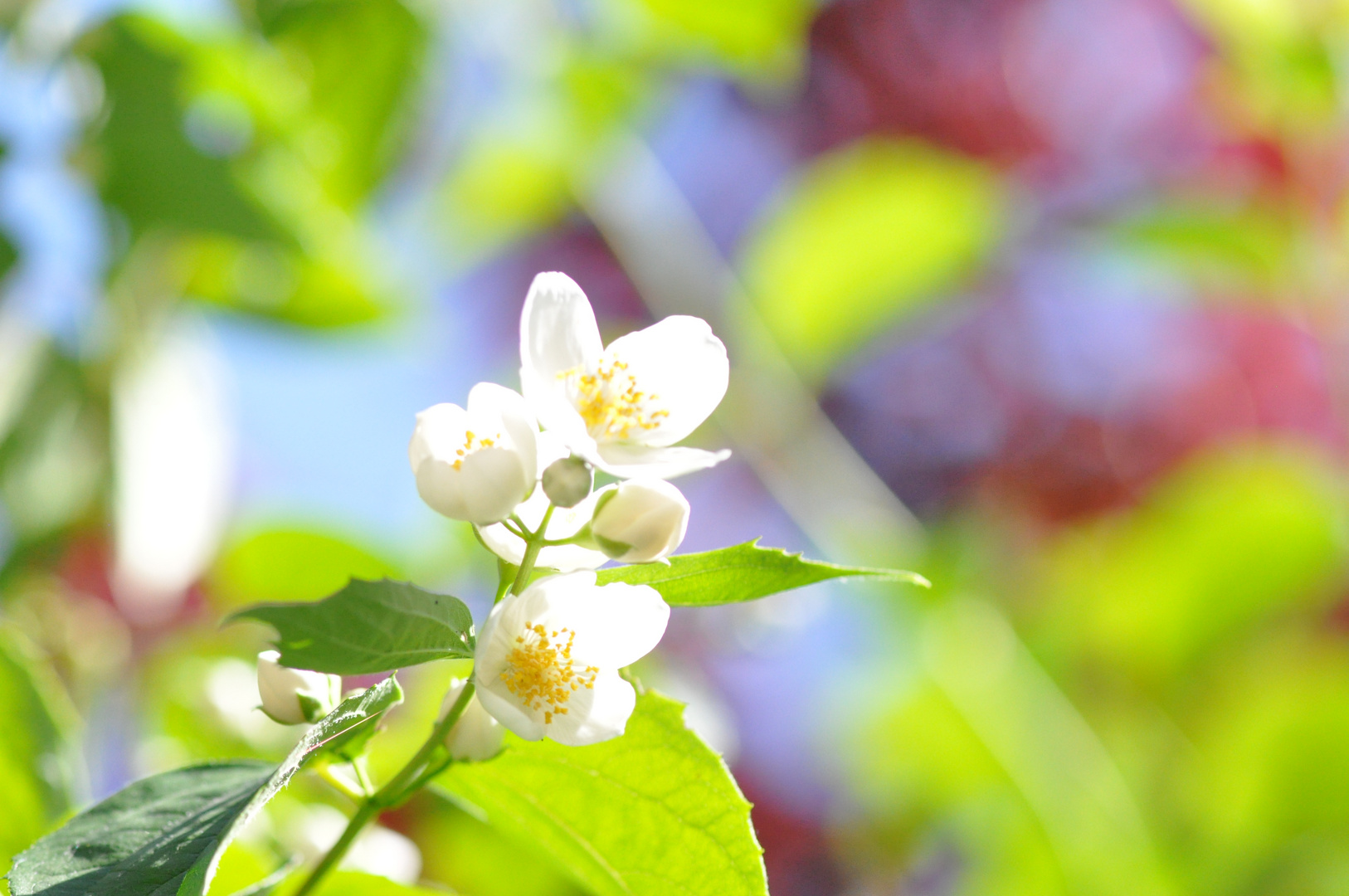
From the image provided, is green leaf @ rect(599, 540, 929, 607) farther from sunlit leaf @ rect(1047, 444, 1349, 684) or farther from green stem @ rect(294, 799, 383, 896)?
sunlit leaf @ rect(1047, 444, 1349, 684)

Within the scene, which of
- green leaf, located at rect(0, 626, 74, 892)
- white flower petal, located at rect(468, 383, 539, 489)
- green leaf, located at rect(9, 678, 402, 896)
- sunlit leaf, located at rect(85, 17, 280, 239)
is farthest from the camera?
sunlit leaf, located at rect(85, 17, 280, 239)

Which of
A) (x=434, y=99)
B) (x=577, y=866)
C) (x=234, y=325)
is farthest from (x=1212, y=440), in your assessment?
(x=577, y=866)

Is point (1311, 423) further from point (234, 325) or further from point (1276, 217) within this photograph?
point (234, 325)

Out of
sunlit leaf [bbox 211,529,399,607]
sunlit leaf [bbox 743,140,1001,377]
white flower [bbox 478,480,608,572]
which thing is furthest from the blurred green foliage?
white flower [bbox 478,480,608,572]

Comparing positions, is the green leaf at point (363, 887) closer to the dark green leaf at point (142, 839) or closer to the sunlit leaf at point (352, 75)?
the dark green leaf at point (142, 839)

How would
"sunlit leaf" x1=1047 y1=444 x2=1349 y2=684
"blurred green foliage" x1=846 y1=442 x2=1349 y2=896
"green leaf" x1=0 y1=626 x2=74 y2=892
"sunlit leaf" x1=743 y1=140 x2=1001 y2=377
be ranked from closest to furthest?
"green leaf" x1=0 y1=626 x2=74 y2=892 < "blurred green foliage" x1=846 y1=442 x2=1349 y2=896 < "sunlit leaf" x1=1047 y1=444 x2=1349 y2=684 < "sunlit leaf" x1=743 y1=140 x2=1001 y2=377

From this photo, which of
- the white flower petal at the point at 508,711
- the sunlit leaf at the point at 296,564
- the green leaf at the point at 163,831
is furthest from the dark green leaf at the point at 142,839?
the sunlit leaf at the point at 296,564
